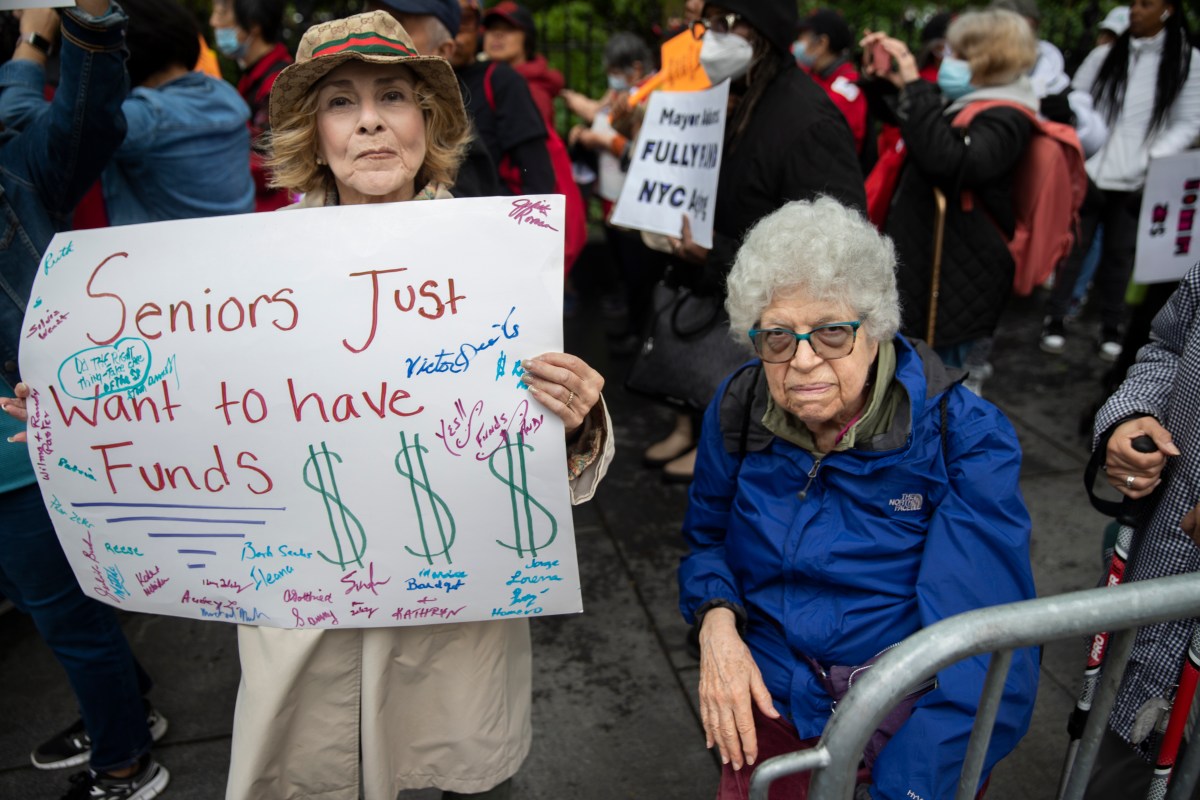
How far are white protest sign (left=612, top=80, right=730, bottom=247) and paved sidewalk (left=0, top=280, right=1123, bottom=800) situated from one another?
1300 millimetres

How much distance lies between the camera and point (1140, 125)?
491 cm

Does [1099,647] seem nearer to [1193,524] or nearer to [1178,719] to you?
[1178,719]

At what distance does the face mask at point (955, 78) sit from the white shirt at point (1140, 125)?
1.54 meters

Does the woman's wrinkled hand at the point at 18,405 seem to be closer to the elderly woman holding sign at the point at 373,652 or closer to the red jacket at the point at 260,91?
the elderly woman holding sign at the point at 373,652

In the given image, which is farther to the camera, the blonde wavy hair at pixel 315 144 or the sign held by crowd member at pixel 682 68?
the sign held by crowd member at pixel 682 68

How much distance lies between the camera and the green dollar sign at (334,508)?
5.50 feet

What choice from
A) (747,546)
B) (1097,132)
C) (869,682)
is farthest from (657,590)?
(1097,132)

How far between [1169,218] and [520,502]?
252 centimetres

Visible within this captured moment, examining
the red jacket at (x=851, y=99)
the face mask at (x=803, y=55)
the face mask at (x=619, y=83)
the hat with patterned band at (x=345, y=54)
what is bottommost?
the face mask at (x=619, y=83)

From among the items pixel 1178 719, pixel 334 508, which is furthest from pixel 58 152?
pixel 1178 719

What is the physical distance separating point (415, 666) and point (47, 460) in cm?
79

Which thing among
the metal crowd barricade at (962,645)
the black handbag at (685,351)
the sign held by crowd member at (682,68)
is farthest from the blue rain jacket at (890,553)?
the sign held by crowd member at (682,68)

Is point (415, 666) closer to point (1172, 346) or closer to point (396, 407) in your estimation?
point (396, 407)

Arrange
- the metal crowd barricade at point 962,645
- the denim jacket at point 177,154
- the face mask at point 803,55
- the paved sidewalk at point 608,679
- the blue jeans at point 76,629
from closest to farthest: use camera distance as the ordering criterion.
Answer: the metal crowd barricade at point 962,645 → the blue jeans at point 76,629 → the paved sidewalk at point 608,679 → the denim jacket at point 177,154 → the face mask at point 803,55
